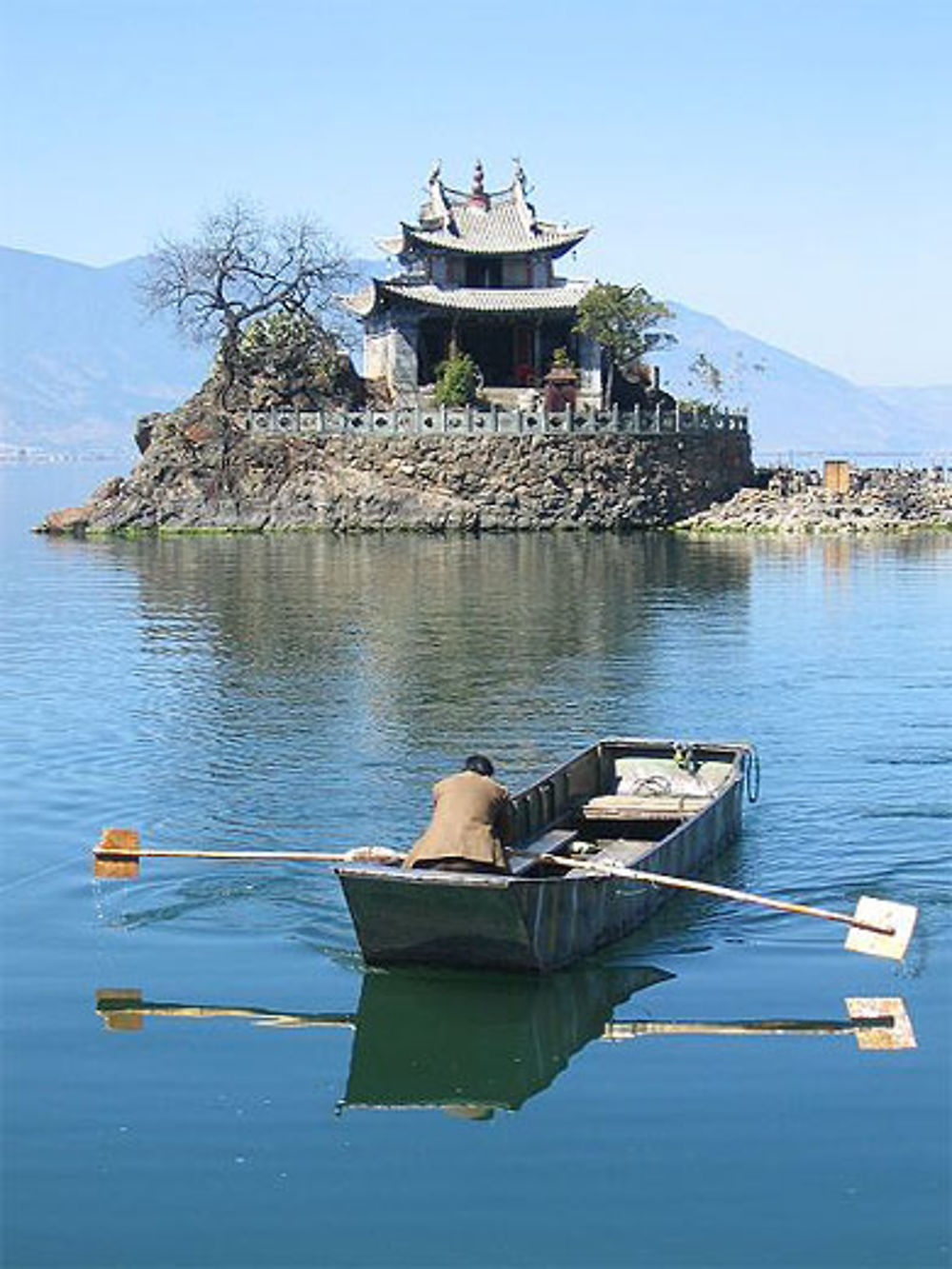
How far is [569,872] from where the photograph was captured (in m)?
17.9

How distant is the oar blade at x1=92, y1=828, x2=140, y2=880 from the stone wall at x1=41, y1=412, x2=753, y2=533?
2241 inches

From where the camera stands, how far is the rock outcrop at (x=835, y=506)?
255 feet

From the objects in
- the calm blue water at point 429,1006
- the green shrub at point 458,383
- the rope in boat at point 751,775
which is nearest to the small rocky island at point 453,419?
the green shrub at point 458,383

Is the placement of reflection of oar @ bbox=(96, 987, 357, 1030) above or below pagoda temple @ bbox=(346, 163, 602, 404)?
below

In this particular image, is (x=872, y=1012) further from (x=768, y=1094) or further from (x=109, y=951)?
(x=109, y=951)

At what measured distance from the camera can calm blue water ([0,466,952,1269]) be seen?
12375 millimetres

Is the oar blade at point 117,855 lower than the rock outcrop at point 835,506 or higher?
lower

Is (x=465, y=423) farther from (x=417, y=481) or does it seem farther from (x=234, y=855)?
(x=234, y=855)

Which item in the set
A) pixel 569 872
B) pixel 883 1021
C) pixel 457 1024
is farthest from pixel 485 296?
pixel 883 1021

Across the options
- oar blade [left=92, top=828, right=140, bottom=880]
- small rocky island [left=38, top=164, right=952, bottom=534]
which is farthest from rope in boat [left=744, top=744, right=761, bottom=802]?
small rocky island [left=38, top=164, right=952, bottom=534]

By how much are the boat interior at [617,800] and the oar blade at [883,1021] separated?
8.49ft

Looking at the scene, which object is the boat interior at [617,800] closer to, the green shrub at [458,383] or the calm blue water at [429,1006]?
the calm blue water at [429,1006]

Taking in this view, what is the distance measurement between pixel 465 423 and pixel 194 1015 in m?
60.3

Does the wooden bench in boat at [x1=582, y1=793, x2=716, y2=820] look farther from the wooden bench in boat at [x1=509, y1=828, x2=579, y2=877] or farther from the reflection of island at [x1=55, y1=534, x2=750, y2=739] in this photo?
the reflection of island at [x1=55, y1=534, x2=750, y2=739]
